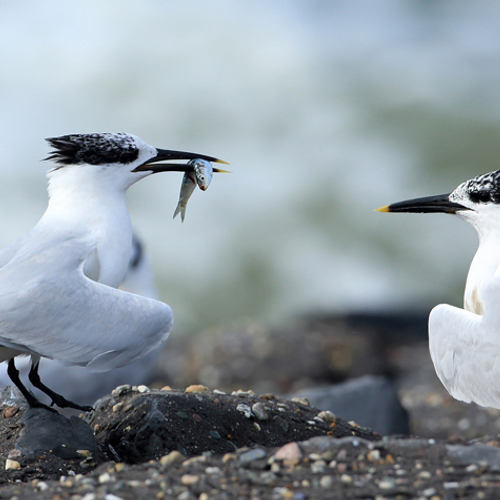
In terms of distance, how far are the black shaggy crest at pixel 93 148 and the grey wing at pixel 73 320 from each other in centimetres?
100

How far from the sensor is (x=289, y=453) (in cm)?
292

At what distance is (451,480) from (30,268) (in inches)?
99.8

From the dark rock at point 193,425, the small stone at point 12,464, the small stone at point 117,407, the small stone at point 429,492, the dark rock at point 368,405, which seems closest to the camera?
the small stone at point 429,492

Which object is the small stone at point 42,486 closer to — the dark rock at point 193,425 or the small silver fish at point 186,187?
the dark rock at point 193,425

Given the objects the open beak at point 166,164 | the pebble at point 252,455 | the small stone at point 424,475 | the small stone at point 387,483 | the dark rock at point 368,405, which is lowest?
the dark rock at point 368,405

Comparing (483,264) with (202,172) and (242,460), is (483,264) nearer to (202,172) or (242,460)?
(202,172)

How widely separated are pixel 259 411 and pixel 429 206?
1.96 metres

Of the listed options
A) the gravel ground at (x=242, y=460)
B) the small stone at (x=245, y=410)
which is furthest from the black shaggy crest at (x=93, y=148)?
the small stone at (x=245, y=410)

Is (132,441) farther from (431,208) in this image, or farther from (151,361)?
(151,361)

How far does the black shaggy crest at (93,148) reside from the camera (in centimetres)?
443

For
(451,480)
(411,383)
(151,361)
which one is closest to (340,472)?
(451,480)

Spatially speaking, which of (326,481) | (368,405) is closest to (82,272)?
(326,481)

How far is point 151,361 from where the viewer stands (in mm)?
7496

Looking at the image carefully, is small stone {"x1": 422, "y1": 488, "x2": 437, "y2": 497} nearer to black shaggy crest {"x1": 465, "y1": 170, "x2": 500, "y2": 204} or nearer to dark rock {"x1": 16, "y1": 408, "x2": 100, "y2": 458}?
dark rock {"x1": 16, "y1": 408, "x2": 100, "y2": 458}
